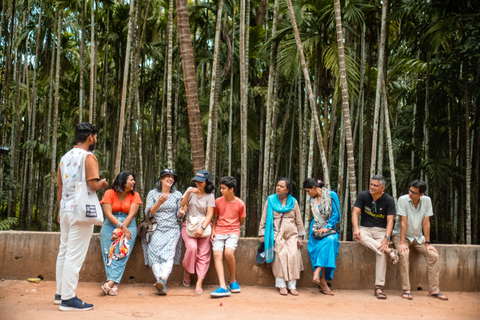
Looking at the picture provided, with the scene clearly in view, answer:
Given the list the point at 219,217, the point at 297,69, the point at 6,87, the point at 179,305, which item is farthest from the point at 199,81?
the point at 179,305

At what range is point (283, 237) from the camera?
15.9 ft

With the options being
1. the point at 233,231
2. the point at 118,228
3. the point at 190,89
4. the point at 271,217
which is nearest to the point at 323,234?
the point at 271,217

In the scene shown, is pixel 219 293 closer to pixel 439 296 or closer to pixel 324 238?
pixel 324 238

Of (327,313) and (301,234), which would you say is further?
(301,234)

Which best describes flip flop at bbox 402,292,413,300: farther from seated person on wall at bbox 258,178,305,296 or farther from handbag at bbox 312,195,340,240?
seated person on wall at bbox 258,178,305,296

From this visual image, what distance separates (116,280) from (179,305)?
0.81 m

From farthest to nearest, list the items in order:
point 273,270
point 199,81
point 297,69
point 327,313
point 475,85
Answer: point 199,81, point 475,85, point 297,69, point 273,270, point 327,313

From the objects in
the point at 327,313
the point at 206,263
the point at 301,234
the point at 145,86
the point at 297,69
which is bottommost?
the point at 327,313

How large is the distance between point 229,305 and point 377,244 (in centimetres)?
182

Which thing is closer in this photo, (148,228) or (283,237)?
(148,228)

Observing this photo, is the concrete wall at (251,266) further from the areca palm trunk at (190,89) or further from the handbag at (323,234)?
the areca palm trunk at (190,89)

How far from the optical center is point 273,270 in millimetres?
4754

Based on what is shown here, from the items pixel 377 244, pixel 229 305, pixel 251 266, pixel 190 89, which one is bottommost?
pixel 229 305

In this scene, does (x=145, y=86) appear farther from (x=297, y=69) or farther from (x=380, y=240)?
(x=380, y=240)
